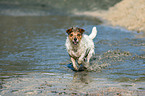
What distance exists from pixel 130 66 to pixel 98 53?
3.14 m

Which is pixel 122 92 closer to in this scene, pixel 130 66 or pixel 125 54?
pixel 130 66

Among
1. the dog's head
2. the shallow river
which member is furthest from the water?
the dog's head

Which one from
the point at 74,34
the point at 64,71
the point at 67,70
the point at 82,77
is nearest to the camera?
the point at 82,77

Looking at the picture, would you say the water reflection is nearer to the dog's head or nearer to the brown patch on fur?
the dog's head

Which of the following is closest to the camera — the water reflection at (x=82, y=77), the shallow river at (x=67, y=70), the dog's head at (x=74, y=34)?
the shallow river at (x=67, y=70)

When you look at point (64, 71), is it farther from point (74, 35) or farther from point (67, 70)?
point (74, 35)

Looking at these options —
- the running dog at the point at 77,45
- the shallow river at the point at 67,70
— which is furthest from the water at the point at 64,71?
the running dog at the point at 77,45

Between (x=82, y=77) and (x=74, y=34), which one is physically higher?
(x=74, y=34)

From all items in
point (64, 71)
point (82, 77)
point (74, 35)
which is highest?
point (74, 35)

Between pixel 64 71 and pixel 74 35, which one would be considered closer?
pixel 74 35

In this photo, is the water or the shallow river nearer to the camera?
the water

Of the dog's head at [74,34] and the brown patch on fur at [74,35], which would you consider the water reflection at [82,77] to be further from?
the brown patch on fur at [74,35]

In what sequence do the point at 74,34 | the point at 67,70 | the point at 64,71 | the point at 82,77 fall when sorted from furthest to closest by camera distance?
the point at 67,70 < the point at 64,71 < the point at 74,34 < the point at 82,77

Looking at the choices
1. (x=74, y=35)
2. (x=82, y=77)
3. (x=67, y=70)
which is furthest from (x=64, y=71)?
(x=74, y=35)
